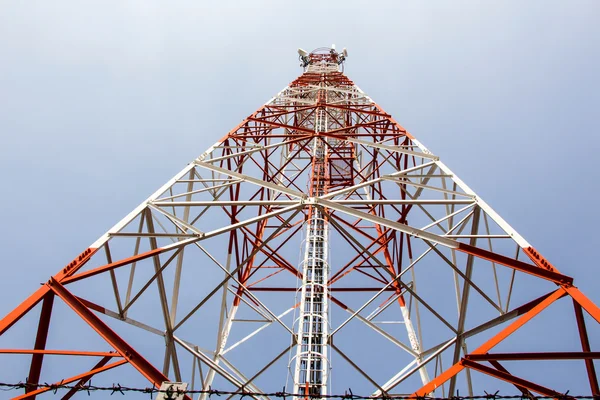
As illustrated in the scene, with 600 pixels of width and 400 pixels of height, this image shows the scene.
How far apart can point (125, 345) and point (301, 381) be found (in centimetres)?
373

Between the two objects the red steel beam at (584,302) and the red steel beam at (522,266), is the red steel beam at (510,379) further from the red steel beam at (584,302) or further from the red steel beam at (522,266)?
the red steel beam at (522,266)

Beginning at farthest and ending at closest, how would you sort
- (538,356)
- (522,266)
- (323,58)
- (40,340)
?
(323,58) < (522,266) < (40,340) < (538,356)

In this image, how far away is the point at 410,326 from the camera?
1240 centimetres

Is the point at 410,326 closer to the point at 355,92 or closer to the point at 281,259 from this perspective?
the point at 281,259

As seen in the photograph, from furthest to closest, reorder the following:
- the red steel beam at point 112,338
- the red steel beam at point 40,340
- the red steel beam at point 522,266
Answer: the red steel beam at point 522,266, the red steel beam at point 40,340, the red steel beam at point 112,338

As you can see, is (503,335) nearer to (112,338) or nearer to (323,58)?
(112,338)

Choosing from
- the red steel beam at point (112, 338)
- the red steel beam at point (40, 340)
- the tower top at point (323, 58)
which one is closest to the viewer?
the red steel beam at point (112, 338)

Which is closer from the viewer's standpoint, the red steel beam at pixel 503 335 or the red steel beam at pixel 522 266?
the red steel beam at pixel 503 335

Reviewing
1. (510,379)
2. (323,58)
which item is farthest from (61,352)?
(323,58)

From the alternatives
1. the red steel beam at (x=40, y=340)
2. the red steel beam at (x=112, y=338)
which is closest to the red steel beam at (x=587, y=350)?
the red steel beam at (x=112, y=338)

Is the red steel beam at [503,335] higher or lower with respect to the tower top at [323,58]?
lower

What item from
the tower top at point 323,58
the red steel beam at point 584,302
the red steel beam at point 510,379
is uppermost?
the tower top at point 323,58

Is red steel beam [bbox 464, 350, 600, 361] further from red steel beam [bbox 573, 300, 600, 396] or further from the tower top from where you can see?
the tower top

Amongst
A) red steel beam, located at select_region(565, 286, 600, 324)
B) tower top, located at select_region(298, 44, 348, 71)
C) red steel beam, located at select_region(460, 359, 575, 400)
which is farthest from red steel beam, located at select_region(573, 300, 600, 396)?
tower top, located at select_region(298, 44, 348, 71)
